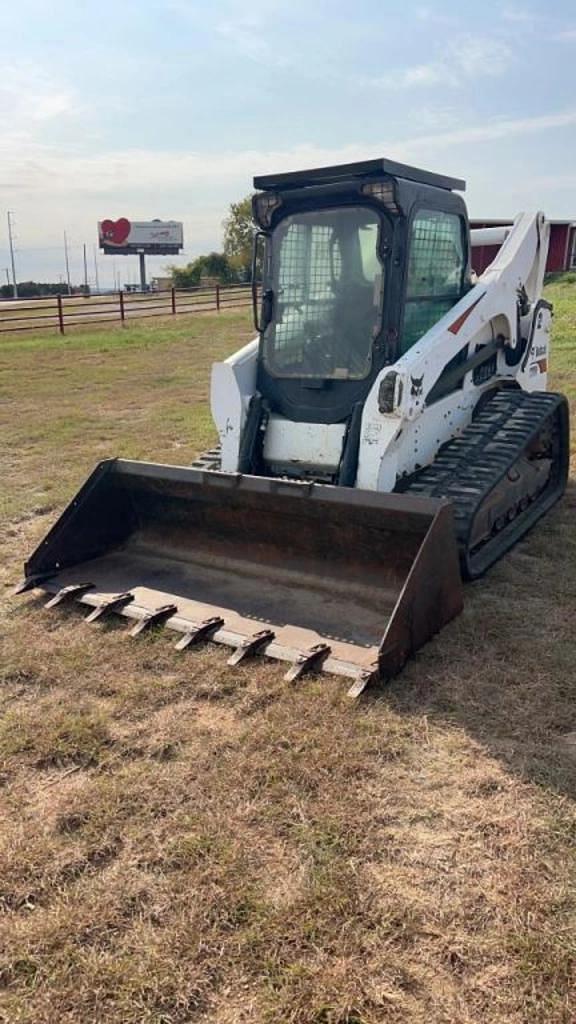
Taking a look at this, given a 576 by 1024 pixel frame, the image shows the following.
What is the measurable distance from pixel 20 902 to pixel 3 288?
229 ft

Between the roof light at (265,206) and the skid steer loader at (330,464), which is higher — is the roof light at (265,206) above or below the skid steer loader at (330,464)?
above

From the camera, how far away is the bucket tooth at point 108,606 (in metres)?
4.32

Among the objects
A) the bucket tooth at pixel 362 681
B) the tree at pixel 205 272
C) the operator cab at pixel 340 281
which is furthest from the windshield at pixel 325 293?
the tree at pixel 205 272

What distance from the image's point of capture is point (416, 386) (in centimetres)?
455

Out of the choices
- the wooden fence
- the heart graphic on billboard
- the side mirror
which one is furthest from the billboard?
the side mirror

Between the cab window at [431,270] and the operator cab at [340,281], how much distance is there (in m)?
0.01

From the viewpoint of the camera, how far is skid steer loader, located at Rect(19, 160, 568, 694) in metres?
4.21

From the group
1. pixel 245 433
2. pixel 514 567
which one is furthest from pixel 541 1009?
pixel 245 433

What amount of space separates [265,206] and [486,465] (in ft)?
6.69

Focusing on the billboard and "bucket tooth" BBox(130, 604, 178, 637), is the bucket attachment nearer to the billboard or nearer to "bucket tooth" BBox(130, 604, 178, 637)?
"bucket tooth" BBox(130, 604, 178, 637)

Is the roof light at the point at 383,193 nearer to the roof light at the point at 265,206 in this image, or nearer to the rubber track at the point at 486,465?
the roof light at the point at 265,206

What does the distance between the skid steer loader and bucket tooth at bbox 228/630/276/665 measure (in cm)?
1

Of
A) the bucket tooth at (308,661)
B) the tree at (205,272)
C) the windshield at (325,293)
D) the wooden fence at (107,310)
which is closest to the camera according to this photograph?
the bucket tooth at (308,661)

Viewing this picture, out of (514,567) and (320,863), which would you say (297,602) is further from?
(320,863)
